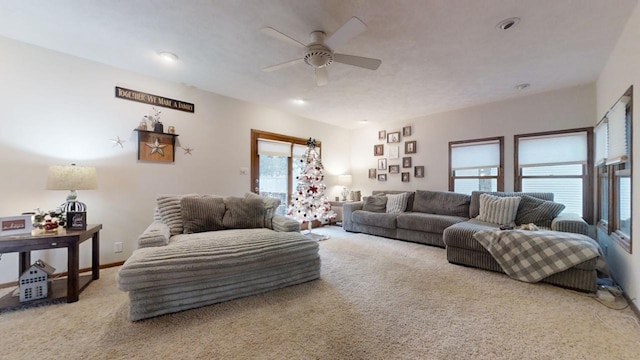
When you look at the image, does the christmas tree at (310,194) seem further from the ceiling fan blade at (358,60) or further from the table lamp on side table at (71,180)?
the table lamp on side table at (71,180)

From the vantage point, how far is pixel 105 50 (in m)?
2.77

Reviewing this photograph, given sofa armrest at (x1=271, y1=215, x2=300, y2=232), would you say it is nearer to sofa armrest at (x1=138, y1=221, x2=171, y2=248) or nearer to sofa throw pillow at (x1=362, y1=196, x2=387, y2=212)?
sofa armrest at (x1=138, y1=221, x2=171, y2=248)

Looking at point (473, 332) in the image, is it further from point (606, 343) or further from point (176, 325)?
point (176, 325)

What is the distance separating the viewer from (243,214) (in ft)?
10.3

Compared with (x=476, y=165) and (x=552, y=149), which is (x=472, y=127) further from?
(x=552, y=149)

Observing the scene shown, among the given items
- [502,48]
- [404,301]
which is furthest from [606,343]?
[502,48]

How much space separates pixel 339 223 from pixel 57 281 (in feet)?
15.7

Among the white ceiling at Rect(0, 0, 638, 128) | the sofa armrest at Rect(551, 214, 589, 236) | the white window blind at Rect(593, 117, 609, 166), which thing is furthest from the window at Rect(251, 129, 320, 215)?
the white window blind at Rect(593, 117, 609, 166)

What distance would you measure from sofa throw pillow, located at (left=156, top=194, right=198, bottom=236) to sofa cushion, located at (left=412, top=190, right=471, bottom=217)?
160 inches

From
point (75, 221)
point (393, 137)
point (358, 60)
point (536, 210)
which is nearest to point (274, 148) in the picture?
point (393, 137)

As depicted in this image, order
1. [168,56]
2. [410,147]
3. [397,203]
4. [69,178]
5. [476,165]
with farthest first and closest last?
[410,147] → [397,203] → [476,165] → [168,56] → [69,178]

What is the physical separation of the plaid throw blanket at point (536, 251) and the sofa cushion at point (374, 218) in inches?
70.9

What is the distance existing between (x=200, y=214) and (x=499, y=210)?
412 centimetres

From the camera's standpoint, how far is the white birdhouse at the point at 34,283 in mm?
2156
